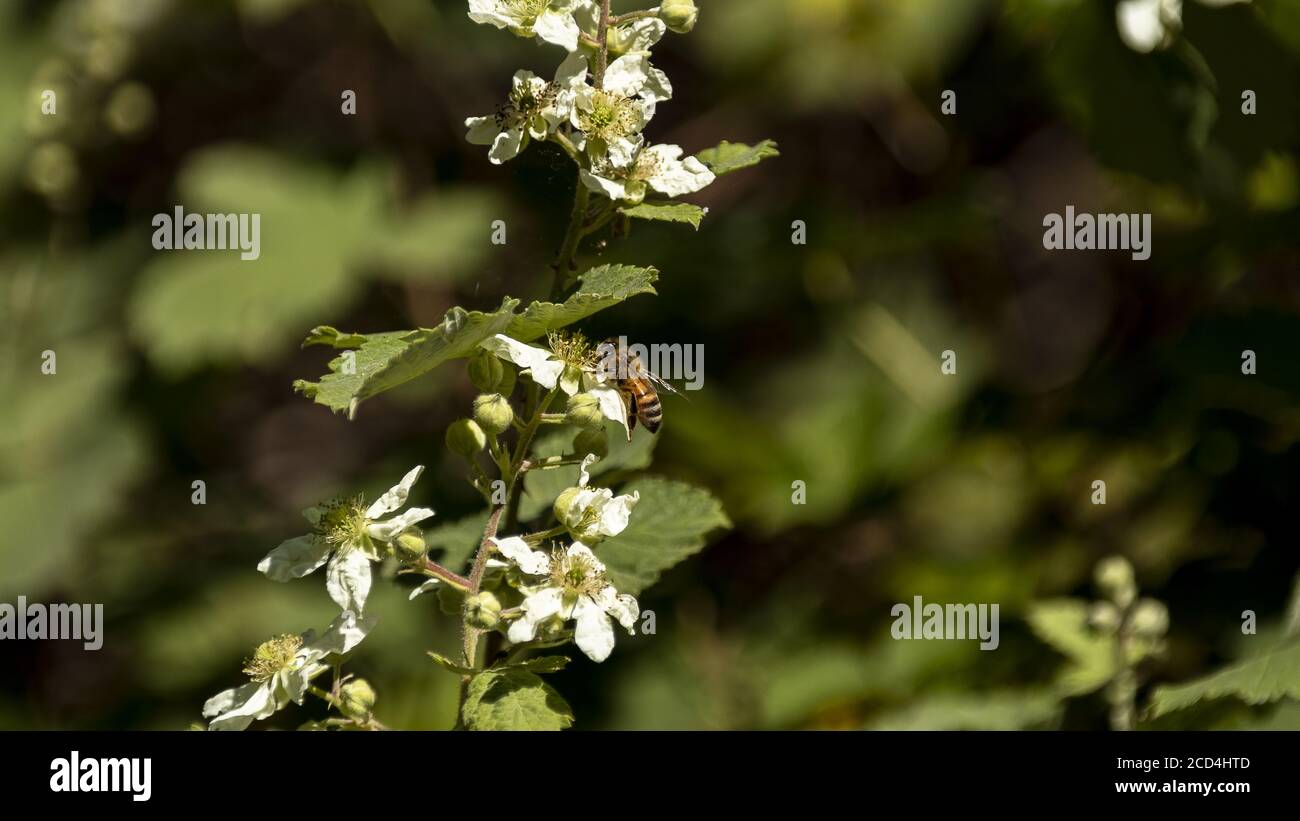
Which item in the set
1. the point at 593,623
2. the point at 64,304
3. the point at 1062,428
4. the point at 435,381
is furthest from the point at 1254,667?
the point at 64,304

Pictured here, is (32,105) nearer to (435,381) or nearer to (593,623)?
(435,381)

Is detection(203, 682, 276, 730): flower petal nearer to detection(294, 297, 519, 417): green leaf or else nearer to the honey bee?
detection(294, 297, 519, 417): green leaf

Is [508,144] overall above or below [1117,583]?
above

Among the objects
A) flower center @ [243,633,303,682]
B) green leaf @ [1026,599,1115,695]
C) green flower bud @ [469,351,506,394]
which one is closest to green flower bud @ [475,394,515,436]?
green flower bud @ [469,351,506,394]

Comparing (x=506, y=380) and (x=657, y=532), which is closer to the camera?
(x=506, y=380)

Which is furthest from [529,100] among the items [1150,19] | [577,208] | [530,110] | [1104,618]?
[1104,618]

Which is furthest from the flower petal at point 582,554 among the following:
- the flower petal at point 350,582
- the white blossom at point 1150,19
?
the white blossom at point 1150,19

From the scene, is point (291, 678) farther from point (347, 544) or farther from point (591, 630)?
point (591, 630)
